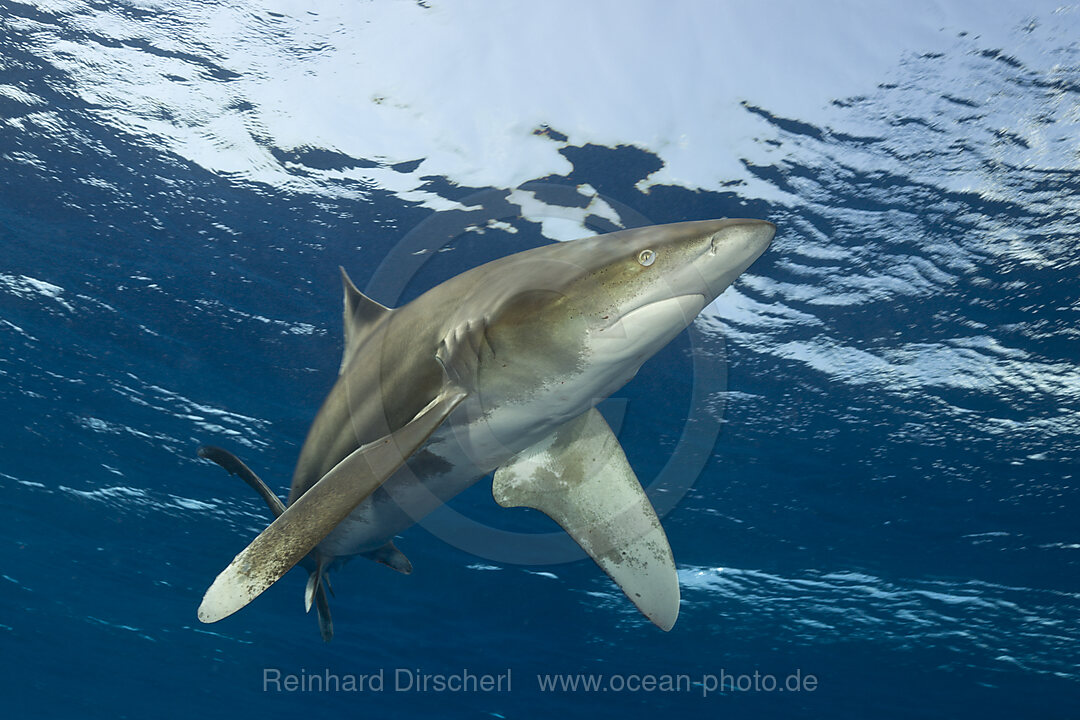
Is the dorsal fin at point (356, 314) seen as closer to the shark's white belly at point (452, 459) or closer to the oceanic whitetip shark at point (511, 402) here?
the oceanic whitetip shark at point (511, 402)

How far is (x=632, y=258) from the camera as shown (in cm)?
299

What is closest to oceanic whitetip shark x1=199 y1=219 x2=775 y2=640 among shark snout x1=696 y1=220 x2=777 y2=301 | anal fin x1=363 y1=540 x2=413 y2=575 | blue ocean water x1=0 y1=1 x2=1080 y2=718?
shark snout x1=696 y1=220 x2=777 y2=301

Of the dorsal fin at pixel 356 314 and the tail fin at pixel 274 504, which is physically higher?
the dorsal fin at pixel 356 314

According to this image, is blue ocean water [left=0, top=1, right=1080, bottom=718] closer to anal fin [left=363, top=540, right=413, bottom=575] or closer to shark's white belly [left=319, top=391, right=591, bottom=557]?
anal fin [left=363, top=540, right=413, bottom=575]

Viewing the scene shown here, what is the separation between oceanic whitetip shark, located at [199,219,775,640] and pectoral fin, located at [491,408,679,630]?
0.01 meters

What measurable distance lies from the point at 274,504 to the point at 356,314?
67.8 inches

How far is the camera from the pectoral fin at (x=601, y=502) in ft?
15.2

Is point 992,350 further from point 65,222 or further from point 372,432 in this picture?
point 65,222

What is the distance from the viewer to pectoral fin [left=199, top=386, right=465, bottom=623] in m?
2.85

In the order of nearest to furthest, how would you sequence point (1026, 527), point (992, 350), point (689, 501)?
point (992, 350) → point (1026, 527) → point (689, 501)

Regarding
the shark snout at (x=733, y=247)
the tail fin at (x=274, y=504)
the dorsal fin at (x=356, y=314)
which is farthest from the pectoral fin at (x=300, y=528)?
the dorsal fin at (x=356, y=314)

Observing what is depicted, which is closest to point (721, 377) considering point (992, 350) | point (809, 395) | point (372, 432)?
point (809, 395)

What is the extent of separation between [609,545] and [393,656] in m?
29.9

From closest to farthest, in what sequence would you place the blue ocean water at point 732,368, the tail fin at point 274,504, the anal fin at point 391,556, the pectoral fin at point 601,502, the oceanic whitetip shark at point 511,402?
1. the oceanic whitetip shark at point 511,402
2. the tail fin at point 274,504
3. the pectoral fin at point 601,502
4. the anal fin at point 391,556
5. the blue ocean water at point 732,368
